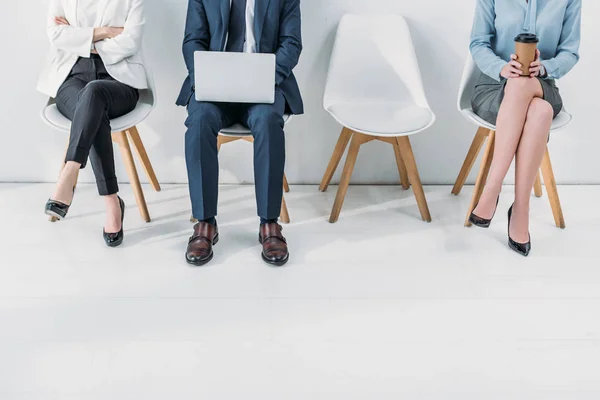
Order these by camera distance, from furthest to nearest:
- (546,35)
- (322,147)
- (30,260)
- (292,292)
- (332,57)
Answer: (322,147) → (332,57) → (546,35) → (30,260) → (292,292)

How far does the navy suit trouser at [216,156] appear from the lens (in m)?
2.70

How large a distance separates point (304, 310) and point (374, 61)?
143 cm

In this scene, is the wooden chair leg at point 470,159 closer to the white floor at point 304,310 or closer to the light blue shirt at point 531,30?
the white floor at point 304,310

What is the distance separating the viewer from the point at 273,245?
2.71 meters

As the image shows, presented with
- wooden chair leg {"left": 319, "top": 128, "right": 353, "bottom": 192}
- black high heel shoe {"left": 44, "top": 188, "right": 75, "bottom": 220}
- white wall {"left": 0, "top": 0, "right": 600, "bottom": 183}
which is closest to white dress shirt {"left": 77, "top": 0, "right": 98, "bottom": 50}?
white wall {"left": 0, "top": 0, "right": 600, "bottom": 183}

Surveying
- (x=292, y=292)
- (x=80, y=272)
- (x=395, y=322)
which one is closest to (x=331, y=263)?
(x=292, y=292)

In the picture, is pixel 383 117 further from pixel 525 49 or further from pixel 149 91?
pixel 149 91

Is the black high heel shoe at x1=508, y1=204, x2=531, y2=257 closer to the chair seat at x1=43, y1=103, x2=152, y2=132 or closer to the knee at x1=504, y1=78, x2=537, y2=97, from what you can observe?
the knee at x1=504, y1=78, x2=537, y2=97

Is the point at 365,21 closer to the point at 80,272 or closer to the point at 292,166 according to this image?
the point at 292,166

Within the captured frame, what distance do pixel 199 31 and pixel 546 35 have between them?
1.44 meters

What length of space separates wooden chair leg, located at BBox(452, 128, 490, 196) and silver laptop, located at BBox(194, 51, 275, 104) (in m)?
1.05

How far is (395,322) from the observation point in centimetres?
233

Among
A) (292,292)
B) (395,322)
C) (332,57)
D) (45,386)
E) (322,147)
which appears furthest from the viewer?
(322,147)

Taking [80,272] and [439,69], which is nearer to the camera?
[80,272]
